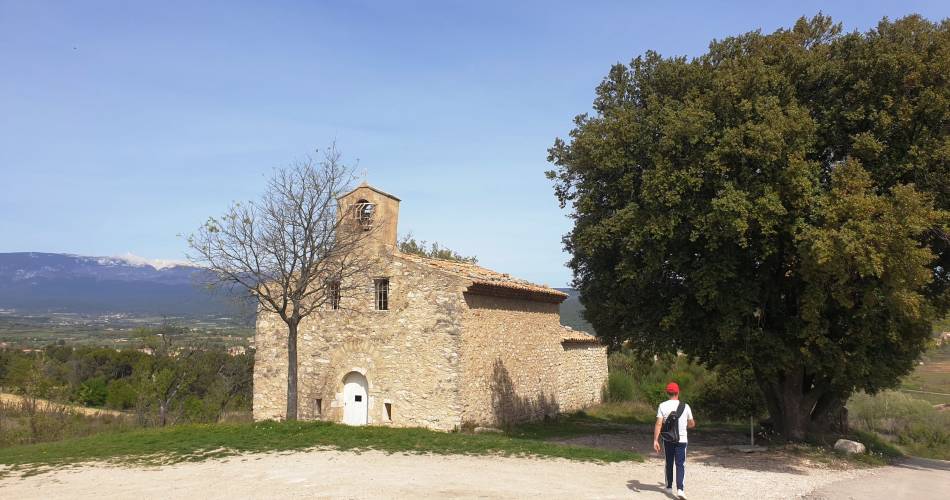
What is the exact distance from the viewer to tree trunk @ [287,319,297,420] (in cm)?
1919

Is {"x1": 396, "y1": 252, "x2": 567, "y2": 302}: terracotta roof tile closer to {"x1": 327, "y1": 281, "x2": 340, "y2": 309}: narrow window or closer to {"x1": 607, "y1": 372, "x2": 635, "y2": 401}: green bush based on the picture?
{"x1": 327, "y1": 281, "x2": 340, "y2": 309}: narrow window

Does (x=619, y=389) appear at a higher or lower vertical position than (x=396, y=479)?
lower

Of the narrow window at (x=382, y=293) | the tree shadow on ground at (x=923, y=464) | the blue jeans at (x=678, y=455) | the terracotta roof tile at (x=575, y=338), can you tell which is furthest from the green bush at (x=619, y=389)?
the blue jeans at (x=678, y=455)

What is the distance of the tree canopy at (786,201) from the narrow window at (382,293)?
6947 millimetres

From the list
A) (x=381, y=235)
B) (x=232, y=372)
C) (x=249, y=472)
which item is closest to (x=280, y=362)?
(x=381, y=235)

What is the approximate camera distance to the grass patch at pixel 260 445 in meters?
13.7

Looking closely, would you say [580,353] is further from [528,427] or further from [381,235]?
[381,235]

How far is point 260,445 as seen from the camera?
1466 cm

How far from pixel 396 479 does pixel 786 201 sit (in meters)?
9.81

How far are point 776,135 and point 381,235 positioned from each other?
12374 millimetres

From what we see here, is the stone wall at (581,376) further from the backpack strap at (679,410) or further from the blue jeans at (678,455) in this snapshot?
the backpack strap at (679,410)

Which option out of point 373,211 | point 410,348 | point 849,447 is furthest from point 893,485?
point 373,211

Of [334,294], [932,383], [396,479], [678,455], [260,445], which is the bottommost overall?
[932,383]

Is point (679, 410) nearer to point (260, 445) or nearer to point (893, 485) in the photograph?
point (893, 485)
